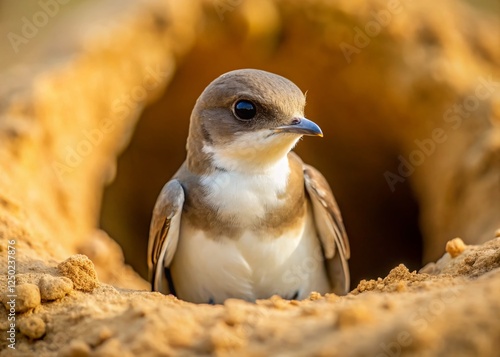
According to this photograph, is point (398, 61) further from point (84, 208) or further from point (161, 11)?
point (84, 208)

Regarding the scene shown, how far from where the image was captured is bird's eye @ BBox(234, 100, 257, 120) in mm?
4995

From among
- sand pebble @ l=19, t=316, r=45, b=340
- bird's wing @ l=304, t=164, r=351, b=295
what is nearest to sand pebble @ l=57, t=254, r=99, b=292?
sand pebble @ l=19, t=316, r=45, b=340

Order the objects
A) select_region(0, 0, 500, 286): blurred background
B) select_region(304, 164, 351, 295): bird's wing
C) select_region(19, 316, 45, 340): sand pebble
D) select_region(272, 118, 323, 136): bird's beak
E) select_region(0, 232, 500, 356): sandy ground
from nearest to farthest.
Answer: select_region(0, 232, 500, 356): sandy ground < select_region(19, 316, 45, 340): sand pebble < select_region(272, 118, 323, 136): bird's beak < select_region(304, 164, 351, 295): bird's wing < select_region(0, 0, 500, 286): blurred background

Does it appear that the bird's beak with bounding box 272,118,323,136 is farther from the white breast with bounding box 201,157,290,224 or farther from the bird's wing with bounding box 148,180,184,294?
the bird's wing with bounding box 148,180,184,294

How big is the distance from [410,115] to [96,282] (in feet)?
14.6

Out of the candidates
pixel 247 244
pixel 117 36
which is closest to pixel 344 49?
pixel 117 36

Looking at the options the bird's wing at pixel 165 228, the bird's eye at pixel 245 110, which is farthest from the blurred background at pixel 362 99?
the bird's wing at pixel 165 228

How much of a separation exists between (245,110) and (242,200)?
2.15ft

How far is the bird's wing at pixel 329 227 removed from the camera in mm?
5586

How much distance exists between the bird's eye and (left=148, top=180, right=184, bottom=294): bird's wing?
0.74 m

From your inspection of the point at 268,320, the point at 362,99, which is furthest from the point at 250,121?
the point at 362,99

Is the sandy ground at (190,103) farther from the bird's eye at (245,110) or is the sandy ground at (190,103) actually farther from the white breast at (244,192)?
the bird's eye at (245,110)

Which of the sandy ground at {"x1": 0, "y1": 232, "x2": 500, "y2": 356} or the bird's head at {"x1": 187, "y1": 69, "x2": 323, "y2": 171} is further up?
the bird's head at {"x1": 187, "y1": 69, "x2": 323, "y2": 171}

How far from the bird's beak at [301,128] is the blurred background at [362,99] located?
2111 mm
